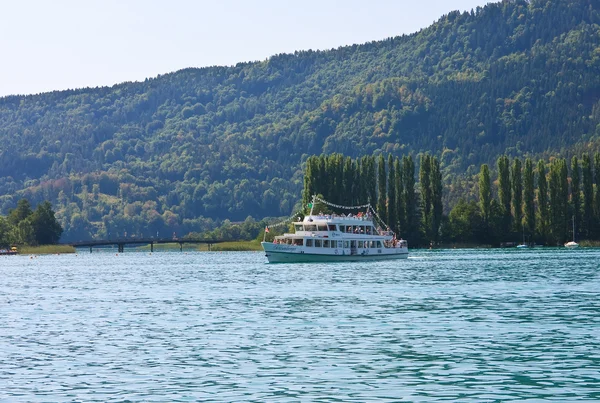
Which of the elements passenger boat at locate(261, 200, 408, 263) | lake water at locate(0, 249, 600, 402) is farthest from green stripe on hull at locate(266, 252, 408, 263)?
lake water at locate(0, 249, 600, 402)

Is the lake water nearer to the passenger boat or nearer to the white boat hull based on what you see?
the white boat hull

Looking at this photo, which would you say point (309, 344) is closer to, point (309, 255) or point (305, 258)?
point (305, 258)

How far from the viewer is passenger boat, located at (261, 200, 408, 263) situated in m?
140

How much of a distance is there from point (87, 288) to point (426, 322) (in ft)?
151

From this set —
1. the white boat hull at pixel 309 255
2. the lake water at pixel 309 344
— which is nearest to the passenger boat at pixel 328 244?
the white boat hull at pixel 309 255

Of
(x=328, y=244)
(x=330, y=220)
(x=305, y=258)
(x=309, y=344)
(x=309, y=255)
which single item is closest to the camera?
(x=309, y=344)

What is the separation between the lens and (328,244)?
14450 cm

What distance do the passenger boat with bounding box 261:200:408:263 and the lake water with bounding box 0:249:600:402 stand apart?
2294 inches

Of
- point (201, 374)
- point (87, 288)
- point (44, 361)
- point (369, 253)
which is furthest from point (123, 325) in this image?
point (369, 253)

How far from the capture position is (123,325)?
54875 millimetres

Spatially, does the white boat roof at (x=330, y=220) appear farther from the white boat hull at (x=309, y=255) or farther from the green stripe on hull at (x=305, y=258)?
the green stripe on hull at (x=305, y=258)

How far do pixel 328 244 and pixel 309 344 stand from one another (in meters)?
99.4

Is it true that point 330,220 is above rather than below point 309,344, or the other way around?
above

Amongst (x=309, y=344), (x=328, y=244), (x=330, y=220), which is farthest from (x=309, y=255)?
(x=309, y=344)
